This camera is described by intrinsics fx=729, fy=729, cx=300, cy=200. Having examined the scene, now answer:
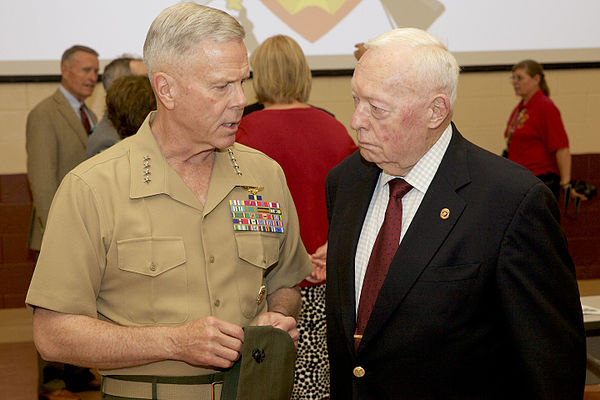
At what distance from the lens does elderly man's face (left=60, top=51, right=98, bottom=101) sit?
4523mm

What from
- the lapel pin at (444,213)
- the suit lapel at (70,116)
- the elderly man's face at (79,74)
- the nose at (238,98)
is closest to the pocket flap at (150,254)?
the nose at (238,98)

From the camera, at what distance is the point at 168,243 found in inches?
65.7

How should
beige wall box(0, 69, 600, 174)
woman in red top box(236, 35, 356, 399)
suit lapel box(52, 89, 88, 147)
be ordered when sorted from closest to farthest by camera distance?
woman in red top box(236, 35, 356, 399) < suit lapel box(52, 89, 88, 147) < beige wall box(0, 69, 600, 174)

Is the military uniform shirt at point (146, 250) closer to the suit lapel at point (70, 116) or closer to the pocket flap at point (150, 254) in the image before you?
the pocket flap at point (150, 254)

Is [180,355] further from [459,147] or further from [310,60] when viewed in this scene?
[310,60]

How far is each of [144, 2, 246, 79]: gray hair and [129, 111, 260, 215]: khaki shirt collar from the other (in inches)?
7.8

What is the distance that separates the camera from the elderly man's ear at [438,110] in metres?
1.64

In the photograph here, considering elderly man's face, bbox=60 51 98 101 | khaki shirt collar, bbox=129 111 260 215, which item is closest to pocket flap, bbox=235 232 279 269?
khaki shirt collar, bbox=129 111 260 215

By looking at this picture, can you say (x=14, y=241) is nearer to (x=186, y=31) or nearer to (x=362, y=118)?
(x=186, y=31)

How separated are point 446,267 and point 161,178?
68cm

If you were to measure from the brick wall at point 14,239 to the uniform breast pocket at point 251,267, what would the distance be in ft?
13.2

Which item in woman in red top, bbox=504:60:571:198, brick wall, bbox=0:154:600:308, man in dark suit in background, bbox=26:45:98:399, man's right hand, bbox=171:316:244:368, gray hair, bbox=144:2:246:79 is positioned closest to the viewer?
man's right hand, bbox=171:316:244:368

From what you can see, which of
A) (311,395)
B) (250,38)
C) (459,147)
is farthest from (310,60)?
(459,147)

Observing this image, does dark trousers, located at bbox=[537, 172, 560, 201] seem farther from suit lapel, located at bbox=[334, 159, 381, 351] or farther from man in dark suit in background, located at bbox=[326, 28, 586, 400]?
man in dark suit in background, located at bbox=[326, 28, 586, 400]
